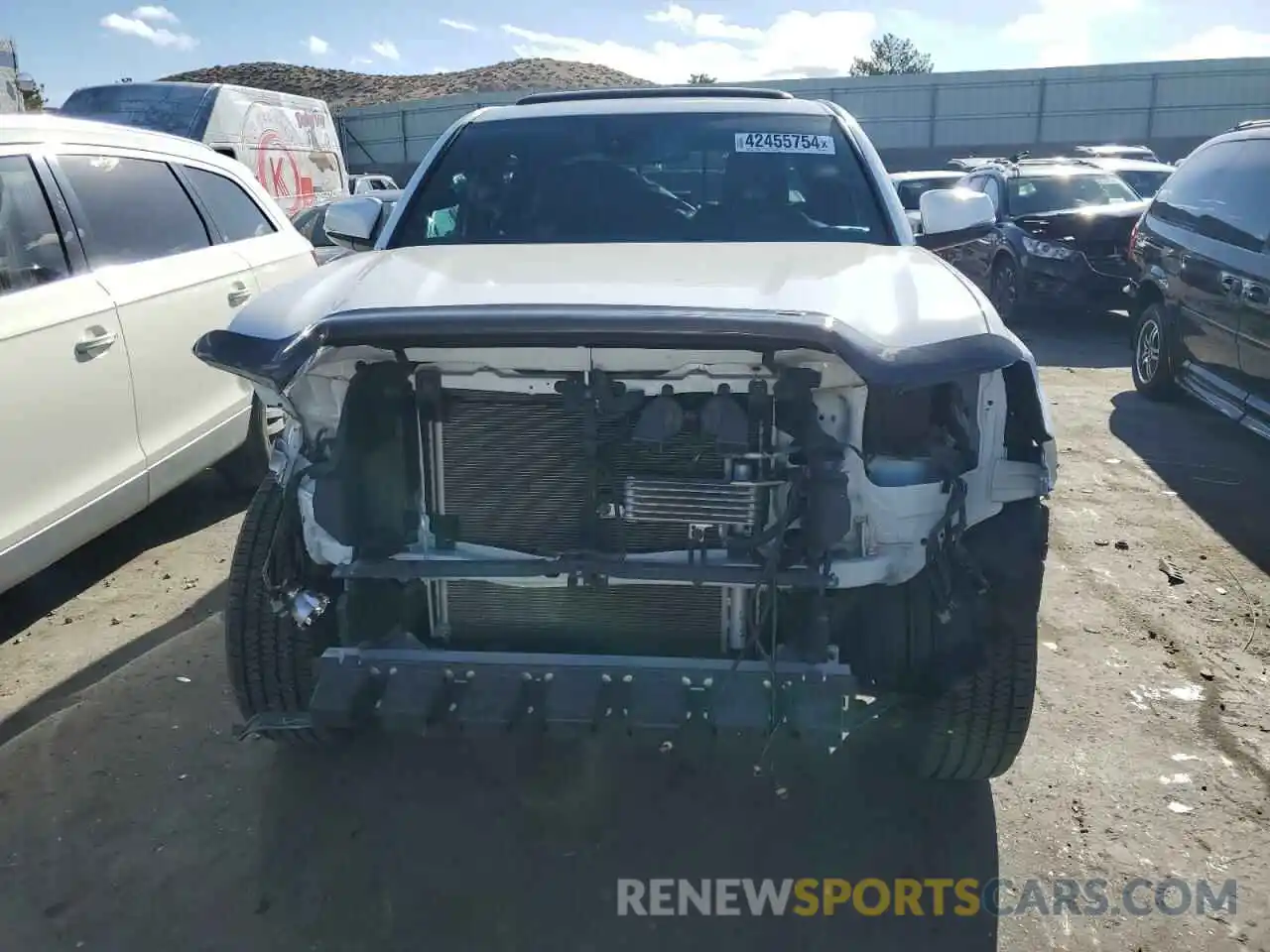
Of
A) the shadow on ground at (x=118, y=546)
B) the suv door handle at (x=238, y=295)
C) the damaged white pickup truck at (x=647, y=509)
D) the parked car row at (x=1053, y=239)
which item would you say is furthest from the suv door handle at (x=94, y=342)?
the parked car row at (x=1053, y=239)

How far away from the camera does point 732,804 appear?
2910 mm

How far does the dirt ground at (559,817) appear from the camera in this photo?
245 centimetres

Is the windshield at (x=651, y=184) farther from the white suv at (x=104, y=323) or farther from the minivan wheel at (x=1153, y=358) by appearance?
the minivan wheel at (x=1153, y=358)

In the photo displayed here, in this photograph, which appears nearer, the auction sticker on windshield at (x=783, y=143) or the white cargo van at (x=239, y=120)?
the auction sticker on windshield at (x=783, y=143)

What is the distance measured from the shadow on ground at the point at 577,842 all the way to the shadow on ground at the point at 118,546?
153cm

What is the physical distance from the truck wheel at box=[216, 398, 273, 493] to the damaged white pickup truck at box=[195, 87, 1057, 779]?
8.41ft

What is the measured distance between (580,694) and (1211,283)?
5.33m

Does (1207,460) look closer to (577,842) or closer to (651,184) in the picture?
(651,184)

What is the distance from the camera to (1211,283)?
599 centimetres

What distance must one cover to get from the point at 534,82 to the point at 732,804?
50.1 meters

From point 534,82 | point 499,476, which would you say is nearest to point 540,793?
point 499,476

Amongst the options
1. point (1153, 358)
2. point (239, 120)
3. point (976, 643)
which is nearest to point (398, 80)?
point (239, 120)

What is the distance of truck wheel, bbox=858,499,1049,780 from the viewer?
97.8 inches

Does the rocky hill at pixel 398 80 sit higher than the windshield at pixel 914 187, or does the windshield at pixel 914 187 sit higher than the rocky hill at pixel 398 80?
the rocky hill at pixel 398 80
